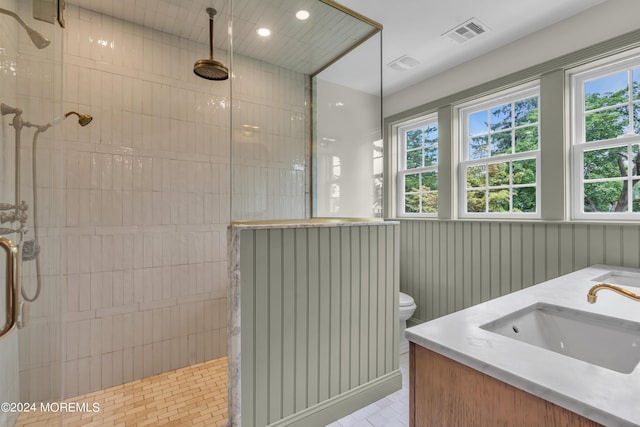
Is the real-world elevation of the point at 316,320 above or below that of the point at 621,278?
below

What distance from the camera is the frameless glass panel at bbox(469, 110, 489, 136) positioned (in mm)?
2660

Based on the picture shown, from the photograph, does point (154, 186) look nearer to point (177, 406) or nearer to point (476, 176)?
point (177, 406)

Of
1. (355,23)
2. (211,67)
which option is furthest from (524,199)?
(211,67)


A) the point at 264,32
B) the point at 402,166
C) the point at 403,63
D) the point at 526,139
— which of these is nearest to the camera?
the point at 264,32

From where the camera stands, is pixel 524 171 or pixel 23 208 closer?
pixel 23 208

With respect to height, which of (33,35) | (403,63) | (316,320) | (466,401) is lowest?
(316,320)

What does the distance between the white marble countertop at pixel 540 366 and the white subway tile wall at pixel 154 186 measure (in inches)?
41.9

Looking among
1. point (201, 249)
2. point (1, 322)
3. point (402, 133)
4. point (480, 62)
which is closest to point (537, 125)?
point (480, 62)

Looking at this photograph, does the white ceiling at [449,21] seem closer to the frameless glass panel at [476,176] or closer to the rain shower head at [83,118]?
the frameless glass panel at [476,176]

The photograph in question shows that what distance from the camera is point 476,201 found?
2.68 m

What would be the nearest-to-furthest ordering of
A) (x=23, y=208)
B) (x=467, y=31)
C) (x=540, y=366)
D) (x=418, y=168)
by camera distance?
(x=540, y=366) → (x=23, y=208) → (x=467, y=31) → (x=418, y=168)

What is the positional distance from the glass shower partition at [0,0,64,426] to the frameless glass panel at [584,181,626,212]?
9.91 ft

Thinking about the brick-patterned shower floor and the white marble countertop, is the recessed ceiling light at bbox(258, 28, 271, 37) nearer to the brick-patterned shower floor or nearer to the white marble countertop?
the white marble countertop

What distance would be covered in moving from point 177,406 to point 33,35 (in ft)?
6.46
